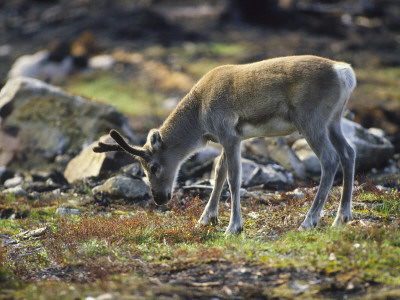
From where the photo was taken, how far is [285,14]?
35750 millimetres

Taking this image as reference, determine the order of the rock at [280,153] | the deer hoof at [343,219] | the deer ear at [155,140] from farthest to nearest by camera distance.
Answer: the rock at [280,153]
the deer ear at [155,140]
the deer hoof at [343,219]

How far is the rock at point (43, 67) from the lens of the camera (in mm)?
27719

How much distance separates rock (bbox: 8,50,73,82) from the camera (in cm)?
2772

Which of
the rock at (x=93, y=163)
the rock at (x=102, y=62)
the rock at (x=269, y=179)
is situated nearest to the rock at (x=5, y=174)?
the rock at (x=93, y=163)

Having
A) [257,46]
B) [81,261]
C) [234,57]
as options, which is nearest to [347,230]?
[81,261]

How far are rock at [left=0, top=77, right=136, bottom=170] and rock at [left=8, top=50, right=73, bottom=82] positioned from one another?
12.4m

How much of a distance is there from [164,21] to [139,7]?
211 inches

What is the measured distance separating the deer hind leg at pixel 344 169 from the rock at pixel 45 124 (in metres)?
7.70

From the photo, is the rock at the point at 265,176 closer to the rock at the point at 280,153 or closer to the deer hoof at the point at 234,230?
the rock at the point at 280,153

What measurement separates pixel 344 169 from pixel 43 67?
2278cm

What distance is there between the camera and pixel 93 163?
1331 centimetres

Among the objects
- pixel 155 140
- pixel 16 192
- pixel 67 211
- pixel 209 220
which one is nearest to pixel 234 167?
pixel 209 220

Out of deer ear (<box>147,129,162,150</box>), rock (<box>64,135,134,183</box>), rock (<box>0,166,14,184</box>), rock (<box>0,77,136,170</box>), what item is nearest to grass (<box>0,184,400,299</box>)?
deer ear (<box>147,129,162,150</box>)

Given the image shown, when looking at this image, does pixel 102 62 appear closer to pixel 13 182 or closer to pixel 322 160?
pixel 13 182
